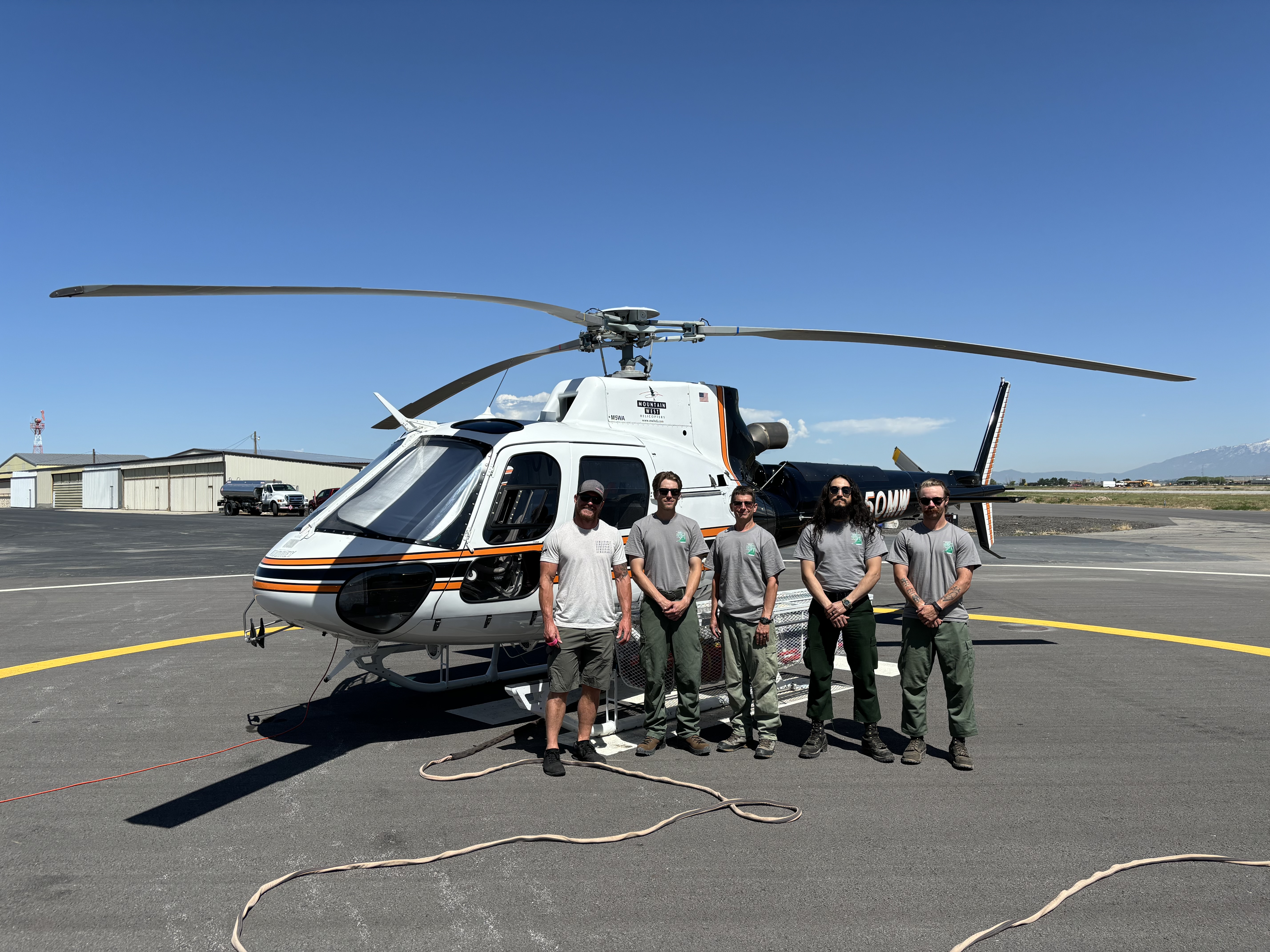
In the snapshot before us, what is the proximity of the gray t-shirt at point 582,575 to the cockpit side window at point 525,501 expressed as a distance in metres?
0.62

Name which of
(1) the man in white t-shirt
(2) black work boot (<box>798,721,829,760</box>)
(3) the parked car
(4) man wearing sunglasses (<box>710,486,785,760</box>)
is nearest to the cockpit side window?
(1) the man in white t-shirt

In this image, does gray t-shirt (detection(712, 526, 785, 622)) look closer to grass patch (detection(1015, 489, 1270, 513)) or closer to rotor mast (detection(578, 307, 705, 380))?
rotor mast (detection(578, 307, 705, 380))

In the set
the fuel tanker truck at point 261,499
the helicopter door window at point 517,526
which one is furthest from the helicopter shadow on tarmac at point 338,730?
the fuel tanker truck at point 261,499

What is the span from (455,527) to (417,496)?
1.41ft

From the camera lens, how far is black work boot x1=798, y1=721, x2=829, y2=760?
561 centimetres

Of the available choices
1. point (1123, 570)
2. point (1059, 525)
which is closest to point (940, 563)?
point (1123, 570)

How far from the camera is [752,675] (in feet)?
19.1

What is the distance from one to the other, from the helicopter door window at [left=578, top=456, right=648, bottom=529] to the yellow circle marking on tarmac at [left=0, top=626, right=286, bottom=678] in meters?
3.61

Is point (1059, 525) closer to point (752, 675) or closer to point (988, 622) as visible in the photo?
point (988, 622)

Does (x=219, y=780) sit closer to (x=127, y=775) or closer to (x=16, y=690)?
(x=127, y=775)

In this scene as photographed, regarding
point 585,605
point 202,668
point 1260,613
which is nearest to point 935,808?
point 585,605

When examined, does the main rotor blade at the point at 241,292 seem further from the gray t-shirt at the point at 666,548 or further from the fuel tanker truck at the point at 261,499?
the fuel tanker truck at the point at 261,499

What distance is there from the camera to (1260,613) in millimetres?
12023

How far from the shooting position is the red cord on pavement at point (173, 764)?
16.1 ft
